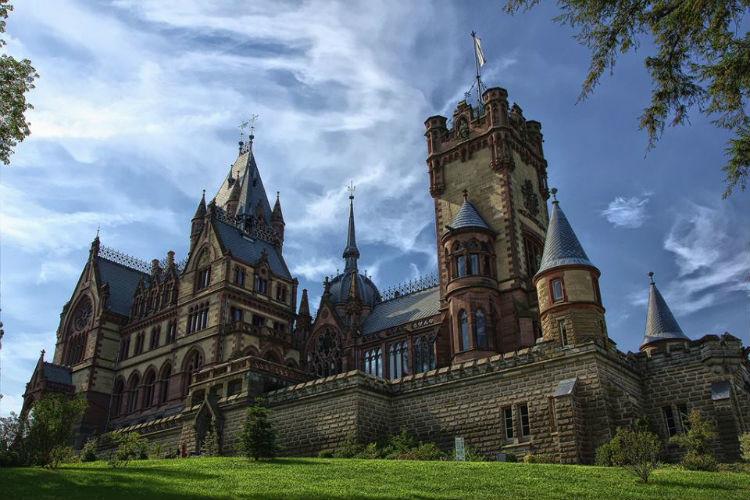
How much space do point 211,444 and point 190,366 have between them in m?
18.4

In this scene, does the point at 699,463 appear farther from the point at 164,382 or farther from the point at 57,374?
the point at 57,374

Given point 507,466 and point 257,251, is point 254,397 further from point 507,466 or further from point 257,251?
point 257,251

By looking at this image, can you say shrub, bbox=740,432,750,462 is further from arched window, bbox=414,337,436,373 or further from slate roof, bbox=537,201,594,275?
arched window, bbox=414,337,436,373

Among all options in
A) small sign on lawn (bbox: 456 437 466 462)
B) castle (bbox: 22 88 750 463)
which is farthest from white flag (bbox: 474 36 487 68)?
small sign on lawn (bbox: 456 437 466 462)

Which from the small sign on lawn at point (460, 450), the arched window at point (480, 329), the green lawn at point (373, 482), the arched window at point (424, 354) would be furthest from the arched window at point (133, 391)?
the small sign on lawn at point (460, 450)

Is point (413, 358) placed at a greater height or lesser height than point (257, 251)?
lesser

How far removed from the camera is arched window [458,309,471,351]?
41531mm

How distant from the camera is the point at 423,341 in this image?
159ft

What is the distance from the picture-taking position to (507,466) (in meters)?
24.3

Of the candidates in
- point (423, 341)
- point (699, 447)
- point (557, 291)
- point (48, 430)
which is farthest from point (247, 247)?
point (699, 447)

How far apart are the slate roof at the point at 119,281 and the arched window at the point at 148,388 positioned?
27.3ft

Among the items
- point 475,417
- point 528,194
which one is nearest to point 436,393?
point 475,417

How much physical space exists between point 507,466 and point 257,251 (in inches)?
1626

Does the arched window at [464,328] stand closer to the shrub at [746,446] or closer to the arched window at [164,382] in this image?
the shrub at [746,446]
